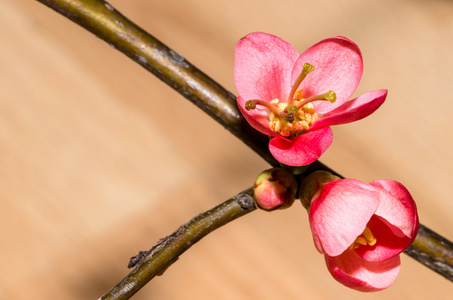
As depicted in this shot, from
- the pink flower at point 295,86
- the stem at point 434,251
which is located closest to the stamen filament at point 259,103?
the pink flower at point 295,86

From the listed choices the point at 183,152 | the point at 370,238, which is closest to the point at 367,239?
the point at 370,238

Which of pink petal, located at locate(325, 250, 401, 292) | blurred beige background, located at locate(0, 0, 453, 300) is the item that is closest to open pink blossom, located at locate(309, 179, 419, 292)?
pink petal, located at locate(325, 250, 401, 292)

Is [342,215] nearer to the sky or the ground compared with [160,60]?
nearer to the ground

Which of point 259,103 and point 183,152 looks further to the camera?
point 183,152

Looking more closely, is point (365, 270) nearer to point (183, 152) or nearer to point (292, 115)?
point (292, 115)

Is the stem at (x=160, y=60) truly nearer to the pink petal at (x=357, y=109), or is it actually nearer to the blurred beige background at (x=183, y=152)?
the pink petal at (x=357, y=109)

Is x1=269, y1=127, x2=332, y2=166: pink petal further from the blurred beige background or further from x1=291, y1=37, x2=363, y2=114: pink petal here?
the blurred beige background
